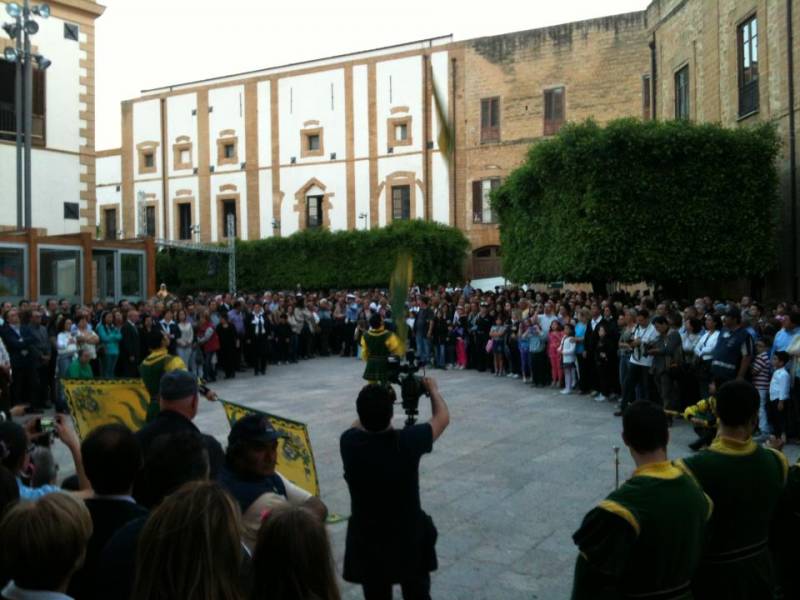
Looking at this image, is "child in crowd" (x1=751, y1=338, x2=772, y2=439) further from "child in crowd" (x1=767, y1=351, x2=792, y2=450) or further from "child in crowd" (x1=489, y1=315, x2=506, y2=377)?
"child in crowd" (x1=489, y1=315, x2=506, y2=377)

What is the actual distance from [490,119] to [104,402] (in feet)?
97.5

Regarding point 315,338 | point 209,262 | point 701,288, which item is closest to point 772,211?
point 701,288

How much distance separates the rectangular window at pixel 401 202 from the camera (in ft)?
124

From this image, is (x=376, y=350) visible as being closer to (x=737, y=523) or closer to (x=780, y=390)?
(x=780, y=390)

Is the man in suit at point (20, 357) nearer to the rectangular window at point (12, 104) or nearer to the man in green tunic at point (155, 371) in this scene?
the man in green tunic at point (155, 371)

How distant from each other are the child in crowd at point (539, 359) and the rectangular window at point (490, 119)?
2066cm

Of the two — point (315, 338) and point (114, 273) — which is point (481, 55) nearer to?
point (315, 338)

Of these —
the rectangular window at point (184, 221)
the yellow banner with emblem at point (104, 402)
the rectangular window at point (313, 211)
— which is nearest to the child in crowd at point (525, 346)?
the yellow banner with emblem at point (104, 402)

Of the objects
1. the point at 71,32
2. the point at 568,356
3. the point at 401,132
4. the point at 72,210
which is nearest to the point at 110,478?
the point at 568,356

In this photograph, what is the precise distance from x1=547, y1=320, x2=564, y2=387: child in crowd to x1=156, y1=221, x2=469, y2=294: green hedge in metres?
16.9

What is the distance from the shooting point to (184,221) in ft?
145

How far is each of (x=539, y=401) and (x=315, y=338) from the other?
10427 millimetres

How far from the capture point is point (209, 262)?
1491 inches

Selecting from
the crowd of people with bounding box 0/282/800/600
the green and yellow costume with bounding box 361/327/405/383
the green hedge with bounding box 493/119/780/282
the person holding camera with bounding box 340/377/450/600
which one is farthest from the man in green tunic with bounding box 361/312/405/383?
the person holding camera with bounding box 340/377/450/600
